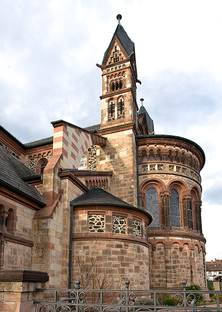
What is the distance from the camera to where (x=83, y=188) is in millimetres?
15156

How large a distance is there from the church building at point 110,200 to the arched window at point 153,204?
0.07 m

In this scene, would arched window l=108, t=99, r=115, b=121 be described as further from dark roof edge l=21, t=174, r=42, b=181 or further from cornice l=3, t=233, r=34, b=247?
cornice l=3, t=233, r=34, b=247

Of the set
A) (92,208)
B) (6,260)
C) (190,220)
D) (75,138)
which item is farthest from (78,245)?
(190,220)

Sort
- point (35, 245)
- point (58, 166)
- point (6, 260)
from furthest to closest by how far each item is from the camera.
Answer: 1. point (58, 166)
2. point (35, 245)
3. point (6, 260)

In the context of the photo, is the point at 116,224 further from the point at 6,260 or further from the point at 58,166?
the point at 6,260

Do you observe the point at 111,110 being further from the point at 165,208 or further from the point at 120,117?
the point at 165,208

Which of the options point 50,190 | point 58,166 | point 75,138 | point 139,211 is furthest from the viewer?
point 75,138

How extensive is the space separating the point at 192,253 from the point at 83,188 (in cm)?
929

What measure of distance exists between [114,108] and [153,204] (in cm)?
746

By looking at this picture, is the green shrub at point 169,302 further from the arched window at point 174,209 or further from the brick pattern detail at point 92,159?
the brick pattern detail at point 92,159

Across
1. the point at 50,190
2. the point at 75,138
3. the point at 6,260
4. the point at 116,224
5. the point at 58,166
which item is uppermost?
the point at 75,138

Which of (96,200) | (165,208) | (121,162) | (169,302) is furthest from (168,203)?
(96,200)

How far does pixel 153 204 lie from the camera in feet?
67.7

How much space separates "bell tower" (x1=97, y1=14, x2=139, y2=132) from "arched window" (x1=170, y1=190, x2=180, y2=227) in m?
5.33
